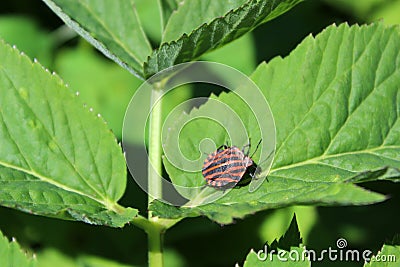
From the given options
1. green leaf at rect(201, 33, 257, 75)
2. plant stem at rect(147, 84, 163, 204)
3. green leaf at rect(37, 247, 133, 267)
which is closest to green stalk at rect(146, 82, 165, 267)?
plant stem at rect(147, 84, 163, 204)

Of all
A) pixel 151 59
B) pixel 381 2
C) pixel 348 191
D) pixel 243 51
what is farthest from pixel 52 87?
pixel 381 2

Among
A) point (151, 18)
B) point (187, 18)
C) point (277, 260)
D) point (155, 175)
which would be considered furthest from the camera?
point (151, 18)

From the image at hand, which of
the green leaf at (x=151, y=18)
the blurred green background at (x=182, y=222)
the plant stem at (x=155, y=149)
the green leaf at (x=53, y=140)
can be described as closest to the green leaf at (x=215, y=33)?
the plant stem at (x=155, y=149)

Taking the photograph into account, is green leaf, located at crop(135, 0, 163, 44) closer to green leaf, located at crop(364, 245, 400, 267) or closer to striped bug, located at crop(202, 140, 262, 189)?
striped bug, located at crop(202, 140, 262, 189)

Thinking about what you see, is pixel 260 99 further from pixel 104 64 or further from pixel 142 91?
pixel 104 64

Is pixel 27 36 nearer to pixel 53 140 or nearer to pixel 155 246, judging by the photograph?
pixel 53 140

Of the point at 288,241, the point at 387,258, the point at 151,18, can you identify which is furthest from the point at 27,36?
the point at 387,258
